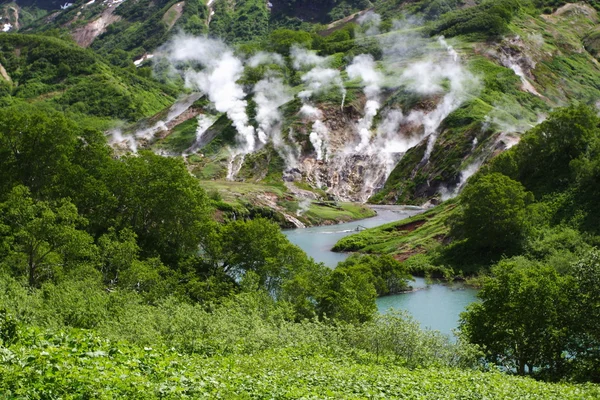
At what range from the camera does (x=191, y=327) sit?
119 feet

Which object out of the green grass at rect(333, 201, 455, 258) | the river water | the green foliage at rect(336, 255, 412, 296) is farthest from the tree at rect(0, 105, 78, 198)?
the green grass at rect(333, 201, 455, 258)

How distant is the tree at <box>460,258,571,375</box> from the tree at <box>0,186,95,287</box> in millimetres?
33894

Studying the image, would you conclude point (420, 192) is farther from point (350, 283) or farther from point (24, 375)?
point (24, 375)

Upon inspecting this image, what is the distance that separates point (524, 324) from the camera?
161 feet

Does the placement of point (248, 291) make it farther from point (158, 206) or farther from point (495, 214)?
point (495, 214)

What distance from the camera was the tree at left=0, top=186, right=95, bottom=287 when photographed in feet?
162

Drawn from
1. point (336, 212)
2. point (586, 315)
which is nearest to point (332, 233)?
point (336, 212)

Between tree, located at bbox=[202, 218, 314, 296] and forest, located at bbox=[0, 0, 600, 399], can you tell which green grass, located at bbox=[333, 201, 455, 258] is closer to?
forest, located at bbox=[0, 0, 600, 399]

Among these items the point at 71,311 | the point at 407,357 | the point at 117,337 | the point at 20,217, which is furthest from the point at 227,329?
the point at 20,217

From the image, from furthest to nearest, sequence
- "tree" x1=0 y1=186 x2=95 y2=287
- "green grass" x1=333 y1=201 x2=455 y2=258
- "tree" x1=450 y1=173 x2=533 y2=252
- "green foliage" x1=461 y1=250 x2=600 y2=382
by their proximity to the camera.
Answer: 1. "green grass" x1=333 y1=201 x2=455 y2=258
2. "tree" x1=450 y1=173 x2=533 y2=252
3. "tree" x1=0 y1=186 x2=95 y2=287
4. "green foliage" x1=461 y1=250 x2=600 y2=382

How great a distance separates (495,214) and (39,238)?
241 ft

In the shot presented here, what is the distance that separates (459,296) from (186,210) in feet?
139

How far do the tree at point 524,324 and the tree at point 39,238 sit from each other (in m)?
33.9

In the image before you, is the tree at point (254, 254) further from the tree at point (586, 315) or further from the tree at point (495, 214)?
the tree at point (495, 214)
